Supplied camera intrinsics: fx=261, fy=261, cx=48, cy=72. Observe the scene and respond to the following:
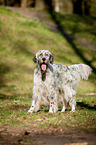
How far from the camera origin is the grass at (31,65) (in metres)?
6.61

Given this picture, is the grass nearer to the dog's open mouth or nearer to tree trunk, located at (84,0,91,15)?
the dog's open mouth

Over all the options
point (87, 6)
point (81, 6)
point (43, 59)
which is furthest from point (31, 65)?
point (87, 6)

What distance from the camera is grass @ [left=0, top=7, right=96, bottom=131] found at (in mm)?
6605

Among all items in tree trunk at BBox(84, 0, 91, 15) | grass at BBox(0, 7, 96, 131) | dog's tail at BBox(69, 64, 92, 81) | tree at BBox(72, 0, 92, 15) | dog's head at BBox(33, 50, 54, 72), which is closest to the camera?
grass at BBox(0, 7, 96, 131)

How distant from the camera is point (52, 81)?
297 inches

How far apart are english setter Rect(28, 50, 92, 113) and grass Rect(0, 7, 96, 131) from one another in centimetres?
37

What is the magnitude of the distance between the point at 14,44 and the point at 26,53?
1916 mm

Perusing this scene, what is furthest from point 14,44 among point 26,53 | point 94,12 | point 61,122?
point 94,12

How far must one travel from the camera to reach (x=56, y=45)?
2334cm

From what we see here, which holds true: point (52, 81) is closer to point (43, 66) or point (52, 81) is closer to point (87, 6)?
point (43, 66)

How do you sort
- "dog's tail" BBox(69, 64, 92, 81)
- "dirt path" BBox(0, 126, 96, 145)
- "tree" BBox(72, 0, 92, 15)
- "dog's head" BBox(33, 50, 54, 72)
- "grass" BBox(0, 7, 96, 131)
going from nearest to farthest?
"dirt path" BBox(0, 126, 96, 145)
"grass" BBox(0, 7, 96, 131)
"dog's head" BBox(33, 50, 54, 72)
"dog's tail" BBox(69, 64, 92, 81)
"tree" BBox(72, 0, 92, 15)

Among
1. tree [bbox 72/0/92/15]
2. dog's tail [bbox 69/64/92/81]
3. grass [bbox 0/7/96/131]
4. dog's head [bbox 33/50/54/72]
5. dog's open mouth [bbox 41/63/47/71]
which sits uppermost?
tree [bbox 72/0/92/15]

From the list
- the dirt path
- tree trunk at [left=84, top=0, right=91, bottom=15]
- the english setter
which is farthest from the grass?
tree trunk at [left=84, top=0, right=91, bottom=15]

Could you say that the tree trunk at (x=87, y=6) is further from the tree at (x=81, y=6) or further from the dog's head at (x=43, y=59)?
the dog's head at (x=43, y=59)
